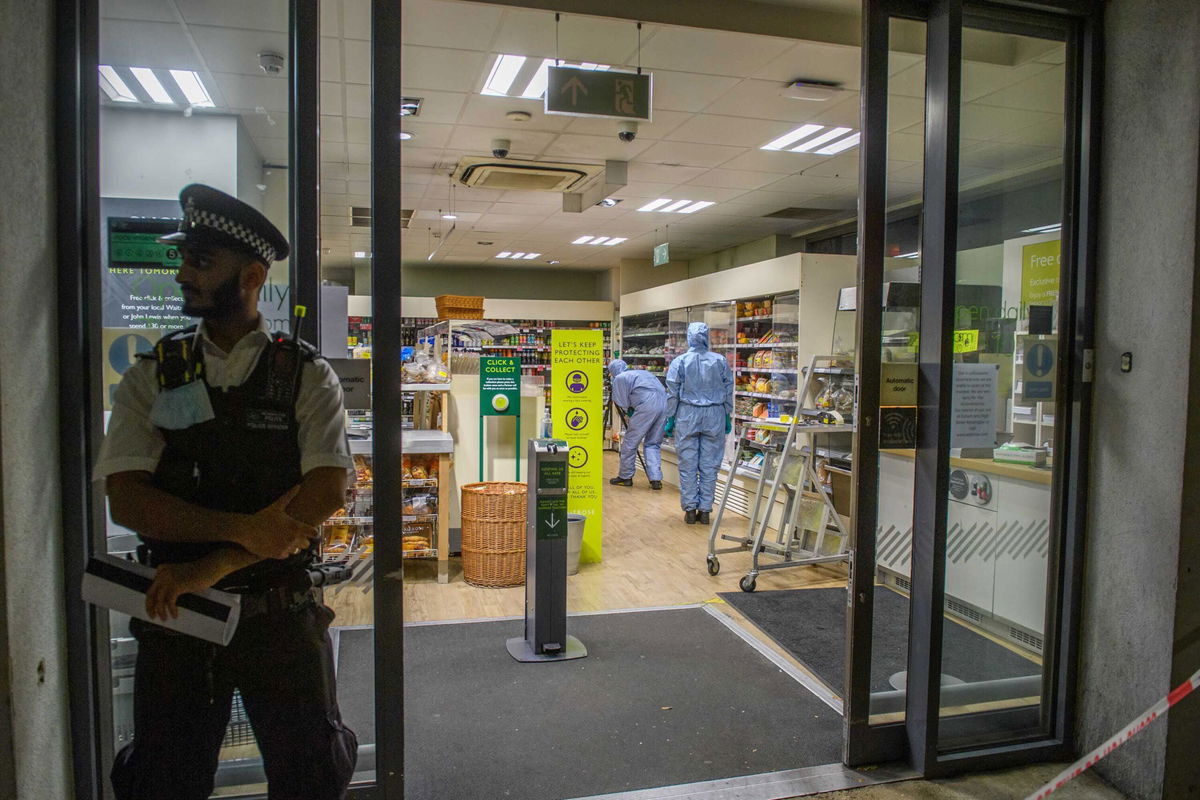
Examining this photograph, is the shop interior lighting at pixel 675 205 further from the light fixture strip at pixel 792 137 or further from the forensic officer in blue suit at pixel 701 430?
the light fixture strip at pixel 792 137

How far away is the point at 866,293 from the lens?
8.34ft

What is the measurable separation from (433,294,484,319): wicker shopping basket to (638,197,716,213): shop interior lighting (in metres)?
2.18

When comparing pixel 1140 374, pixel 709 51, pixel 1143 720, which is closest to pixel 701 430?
pixel 709 51

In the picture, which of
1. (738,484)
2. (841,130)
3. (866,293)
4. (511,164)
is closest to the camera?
(866,293)

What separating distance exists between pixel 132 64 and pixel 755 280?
19.2 feet

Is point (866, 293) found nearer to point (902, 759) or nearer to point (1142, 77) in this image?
point (1142, 77)

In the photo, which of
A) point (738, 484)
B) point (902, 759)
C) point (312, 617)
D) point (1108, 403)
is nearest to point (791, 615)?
point (902, 759)

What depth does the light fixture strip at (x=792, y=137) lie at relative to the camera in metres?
5.41

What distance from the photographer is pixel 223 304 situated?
5.12 feet

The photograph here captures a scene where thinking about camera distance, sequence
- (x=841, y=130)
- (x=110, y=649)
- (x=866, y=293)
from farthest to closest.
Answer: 1. (x=841, y=130)
2. (x=866, y=293)
3. (x=110, y=649)

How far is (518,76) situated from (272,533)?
11.9 feet

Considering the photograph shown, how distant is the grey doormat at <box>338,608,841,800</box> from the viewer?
8.38 feet

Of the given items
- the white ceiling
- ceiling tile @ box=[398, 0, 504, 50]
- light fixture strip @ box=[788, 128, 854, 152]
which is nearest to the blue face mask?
the white ceiling

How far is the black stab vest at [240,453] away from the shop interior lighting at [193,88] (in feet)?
2.67
